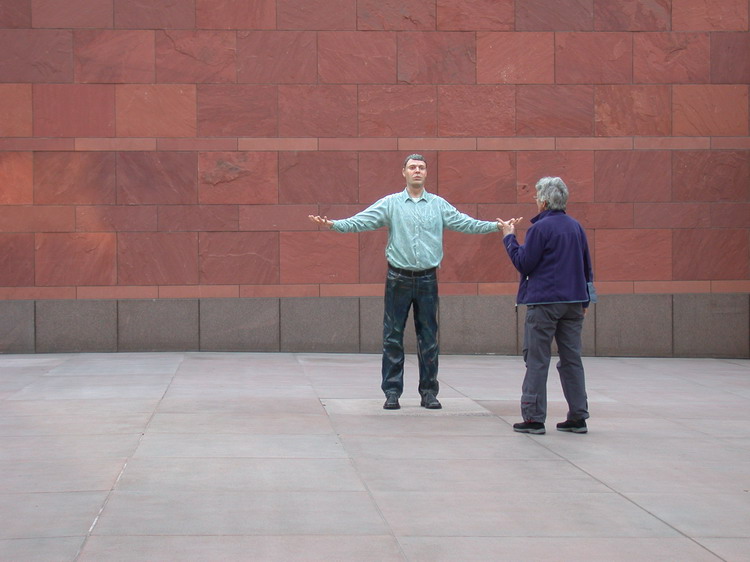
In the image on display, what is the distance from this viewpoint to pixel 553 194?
7914 mm

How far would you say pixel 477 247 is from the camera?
13523mm

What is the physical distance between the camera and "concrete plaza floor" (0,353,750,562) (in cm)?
476

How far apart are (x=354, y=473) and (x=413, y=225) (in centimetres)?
298

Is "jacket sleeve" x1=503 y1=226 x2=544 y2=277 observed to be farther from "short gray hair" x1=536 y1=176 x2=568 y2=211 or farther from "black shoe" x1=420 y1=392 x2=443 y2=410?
"black shoe" x1=420 y1=392 x2=443 y2=410

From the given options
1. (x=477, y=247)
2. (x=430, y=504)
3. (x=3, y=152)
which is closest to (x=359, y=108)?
(x=477, y=247)

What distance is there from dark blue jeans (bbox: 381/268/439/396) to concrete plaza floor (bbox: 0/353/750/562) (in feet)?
0.83

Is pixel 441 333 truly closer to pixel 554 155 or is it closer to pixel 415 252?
pixel 554 155

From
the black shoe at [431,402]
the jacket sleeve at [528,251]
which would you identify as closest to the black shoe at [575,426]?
the jacket sleeve at [528,251]

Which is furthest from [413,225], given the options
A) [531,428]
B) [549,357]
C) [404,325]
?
[531,428]

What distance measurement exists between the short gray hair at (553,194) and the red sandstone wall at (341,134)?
549 cm

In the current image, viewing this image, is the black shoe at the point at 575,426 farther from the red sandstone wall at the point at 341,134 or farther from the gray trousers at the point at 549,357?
the red sandstone wall at the point at 341,134

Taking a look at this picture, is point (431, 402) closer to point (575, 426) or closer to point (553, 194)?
point (575, 426)

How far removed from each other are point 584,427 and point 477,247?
19.4 ft

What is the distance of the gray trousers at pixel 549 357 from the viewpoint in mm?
7703
